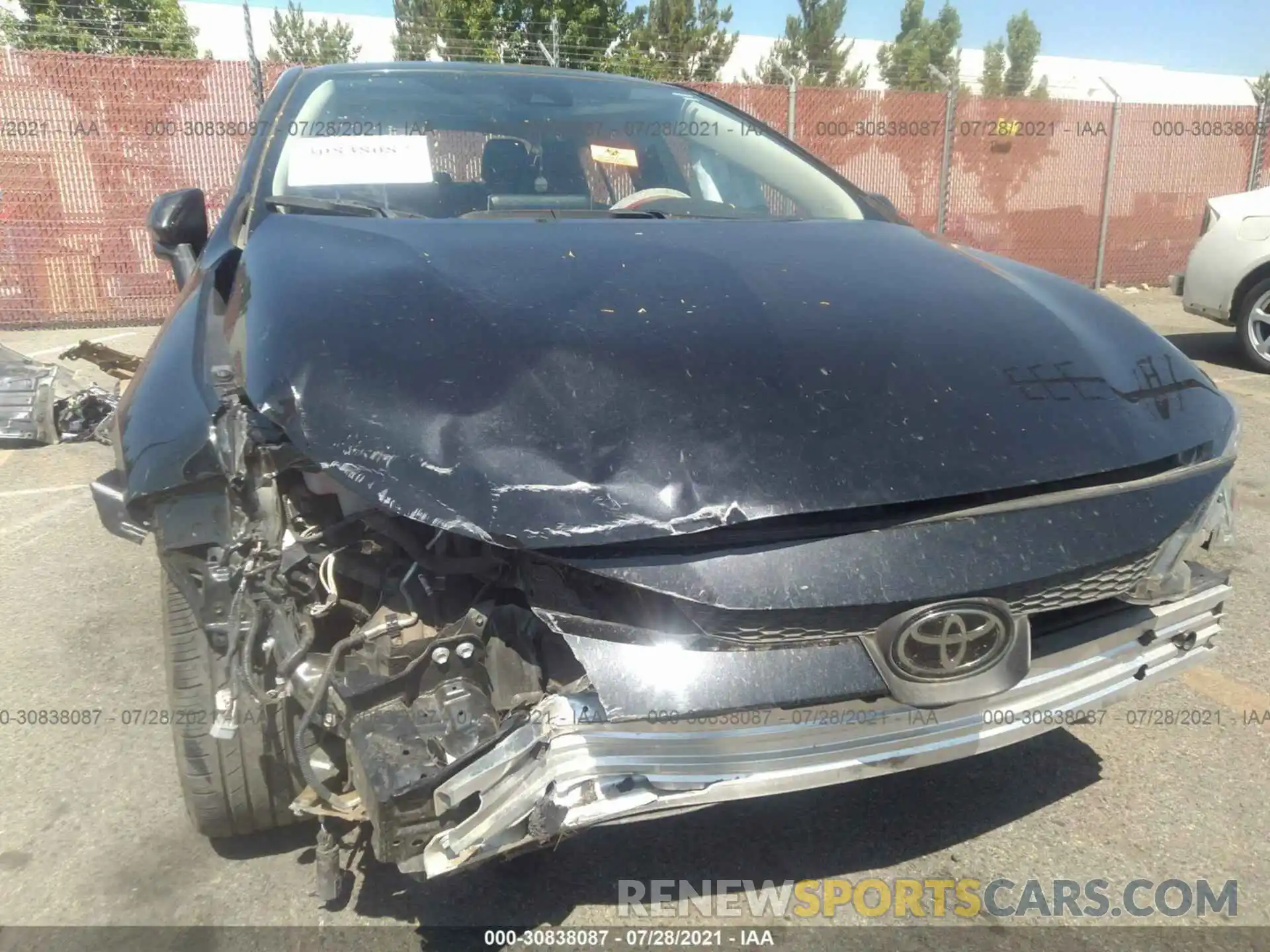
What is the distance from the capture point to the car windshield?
2619 mm

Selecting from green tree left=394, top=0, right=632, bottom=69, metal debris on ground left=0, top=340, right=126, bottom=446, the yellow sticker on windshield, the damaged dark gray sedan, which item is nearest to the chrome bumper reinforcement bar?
the damaged dark gray sedan

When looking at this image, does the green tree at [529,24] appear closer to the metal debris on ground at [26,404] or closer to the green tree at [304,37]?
the green tree at [304,37]

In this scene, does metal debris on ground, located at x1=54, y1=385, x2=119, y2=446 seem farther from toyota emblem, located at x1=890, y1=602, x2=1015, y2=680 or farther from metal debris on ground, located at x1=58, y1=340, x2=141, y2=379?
toyota emblem, located at x1=890, y1=602, x2=1015, y2=680

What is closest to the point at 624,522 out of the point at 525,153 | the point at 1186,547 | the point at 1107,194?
the point at 1186,547

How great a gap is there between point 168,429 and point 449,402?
75 cm

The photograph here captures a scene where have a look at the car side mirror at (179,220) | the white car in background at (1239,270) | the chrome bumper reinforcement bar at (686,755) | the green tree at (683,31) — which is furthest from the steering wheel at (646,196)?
the green tree at (683,31)

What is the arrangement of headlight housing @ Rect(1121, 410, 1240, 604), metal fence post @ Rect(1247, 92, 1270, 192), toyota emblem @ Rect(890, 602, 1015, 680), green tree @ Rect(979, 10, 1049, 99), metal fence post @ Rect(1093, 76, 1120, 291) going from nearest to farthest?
toyota emblem @ Rect(890, 602, 1015, 680) → headlight housing @ Rect(1121, 410, 1240, 604) → metal fence post @ Rect(1093, 76, 1120, 291) → metal fence post @ Rect(1247, 92, 1270, 192) → green tree @ Rect(979, 10, 1049, 99)

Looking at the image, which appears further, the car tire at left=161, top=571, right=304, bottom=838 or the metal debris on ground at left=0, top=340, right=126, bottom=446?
the metal debris on ground at left=0, top=340, right=126, bottom=446

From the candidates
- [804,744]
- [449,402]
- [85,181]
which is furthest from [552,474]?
[85,181]

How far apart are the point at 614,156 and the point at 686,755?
2.22m

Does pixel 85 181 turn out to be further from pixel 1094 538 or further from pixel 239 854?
pixel 1094 538

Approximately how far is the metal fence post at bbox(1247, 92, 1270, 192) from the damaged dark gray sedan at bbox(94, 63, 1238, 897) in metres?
12.1

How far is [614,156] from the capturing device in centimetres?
317

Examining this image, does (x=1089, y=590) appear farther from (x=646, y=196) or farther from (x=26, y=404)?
(x=26, y=404)
